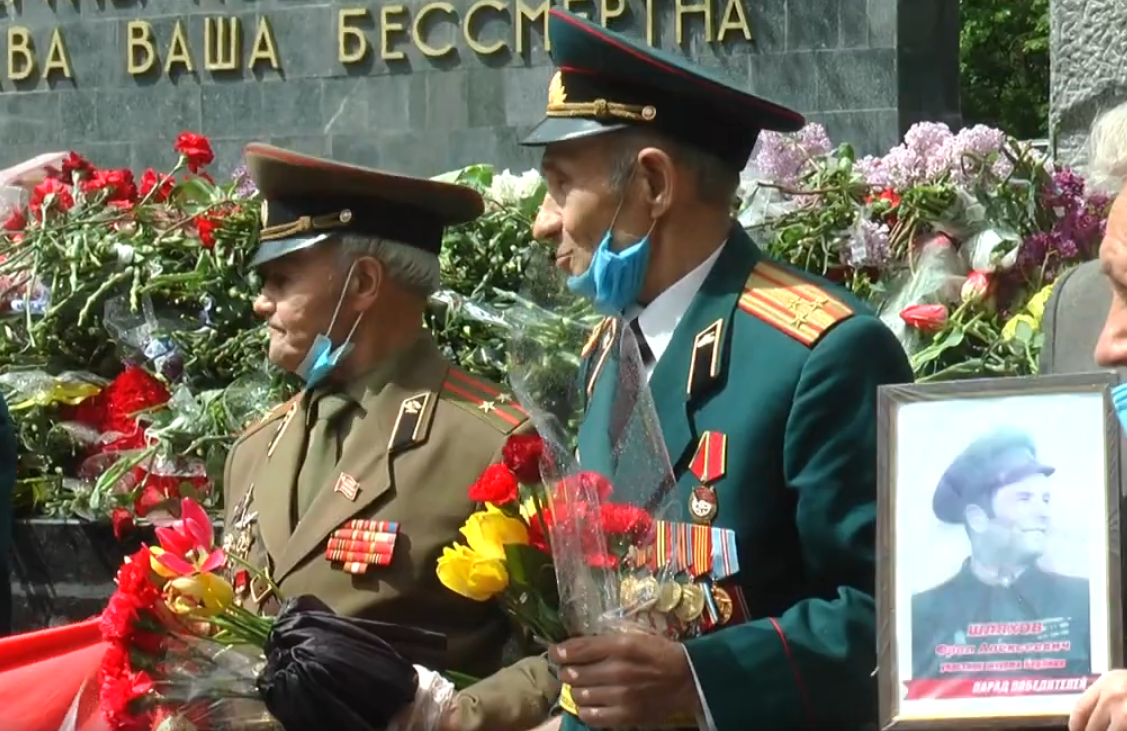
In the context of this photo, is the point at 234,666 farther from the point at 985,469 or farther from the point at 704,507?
the point at 985,469

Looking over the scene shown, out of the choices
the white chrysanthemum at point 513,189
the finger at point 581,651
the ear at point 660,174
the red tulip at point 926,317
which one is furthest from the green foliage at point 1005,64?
the finger at point 581,651

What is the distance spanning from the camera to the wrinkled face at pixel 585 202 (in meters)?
3.30

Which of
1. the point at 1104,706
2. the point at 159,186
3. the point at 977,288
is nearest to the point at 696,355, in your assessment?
the point at 1104,706

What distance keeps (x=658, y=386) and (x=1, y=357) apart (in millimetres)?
3775

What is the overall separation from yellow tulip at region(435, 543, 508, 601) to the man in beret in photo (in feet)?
2.16

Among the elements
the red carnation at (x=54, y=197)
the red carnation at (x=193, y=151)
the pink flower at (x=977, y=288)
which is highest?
the red carnation at (x=193, y=151)

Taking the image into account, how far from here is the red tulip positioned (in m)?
5.27

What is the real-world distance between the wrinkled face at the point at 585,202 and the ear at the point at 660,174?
Result: 0.08ft

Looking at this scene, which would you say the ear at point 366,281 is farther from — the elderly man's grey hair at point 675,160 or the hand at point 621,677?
the hand at point 621,677

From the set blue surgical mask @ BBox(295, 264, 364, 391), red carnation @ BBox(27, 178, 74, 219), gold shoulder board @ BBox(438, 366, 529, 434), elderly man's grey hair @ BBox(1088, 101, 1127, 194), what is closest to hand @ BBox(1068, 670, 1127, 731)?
elderly man's grey hair @ BBox(1088, 101, 1127, 194)

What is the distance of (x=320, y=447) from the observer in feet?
13.4

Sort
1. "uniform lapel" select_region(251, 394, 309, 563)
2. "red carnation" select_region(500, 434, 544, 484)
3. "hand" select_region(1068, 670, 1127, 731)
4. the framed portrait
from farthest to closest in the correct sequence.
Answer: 1. "uniform lapel" select_region(251, 394, 309, 563)
2. "red carnation" select_region(500, 434, 544, 484)
3. the framed portrait
4. "hand" select_region(1068, 670, 1127, 731)

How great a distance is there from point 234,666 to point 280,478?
0.66m

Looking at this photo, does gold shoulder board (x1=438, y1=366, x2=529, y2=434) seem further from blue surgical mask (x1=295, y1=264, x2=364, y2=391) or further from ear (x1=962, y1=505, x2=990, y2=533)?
ear (x1=962, y1=505, x2=990, y2=533)
